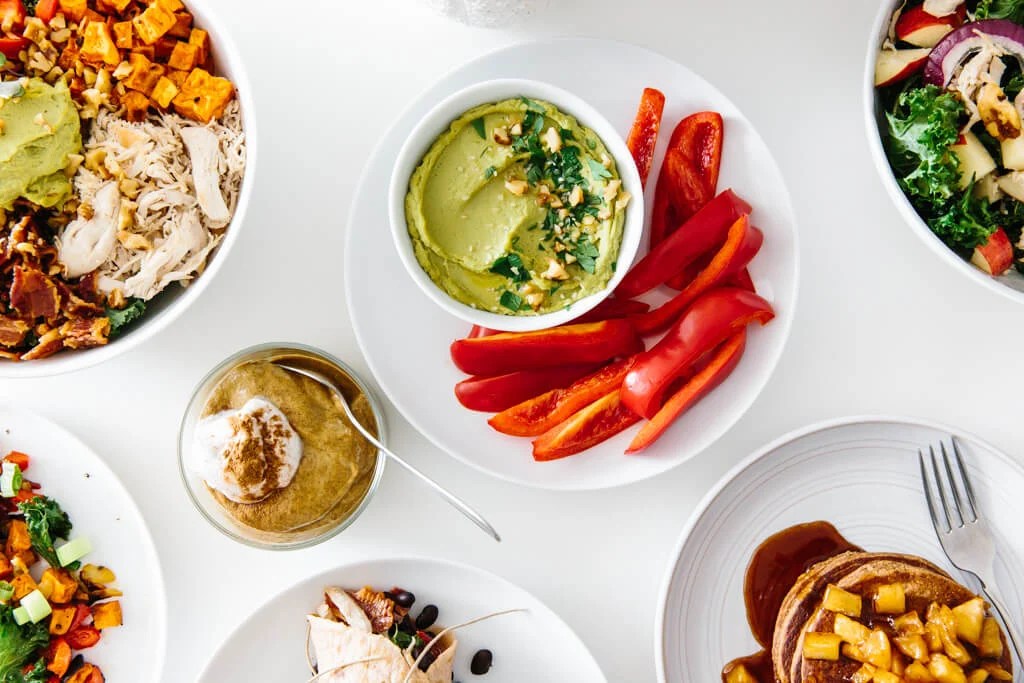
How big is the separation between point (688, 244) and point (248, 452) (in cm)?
112

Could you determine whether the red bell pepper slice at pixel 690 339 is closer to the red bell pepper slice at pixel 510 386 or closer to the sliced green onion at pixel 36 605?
the red bell pepper slice at pixel 510 386

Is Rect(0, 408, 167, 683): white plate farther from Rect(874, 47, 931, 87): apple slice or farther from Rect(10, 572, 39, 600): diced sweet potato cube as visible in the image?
Rect(874, 47, 931, 87): apple slice

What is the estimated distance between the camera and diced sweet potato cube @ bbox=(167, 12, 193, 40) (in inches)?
82.9

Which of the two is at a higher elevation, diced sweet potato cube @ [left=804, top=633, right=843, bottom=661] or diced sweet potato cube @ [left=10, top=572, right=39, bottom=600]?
diced sweet potato cube @ [left=10, top=572, right=39, bottom=600]

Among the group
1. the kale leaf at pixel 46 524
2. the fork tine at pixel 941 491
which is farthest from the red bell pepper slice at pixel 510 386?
the kale leaf at pixel 46 524

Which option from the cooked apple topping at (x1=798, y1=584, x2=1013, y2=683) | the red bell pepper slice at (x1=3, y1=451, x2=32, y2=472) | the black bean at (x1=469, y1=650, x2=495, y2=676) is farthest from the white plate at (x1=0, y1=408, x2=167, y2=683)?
the cooked apple topping at (x1=798, y1=584, x2=1013, y2=683)

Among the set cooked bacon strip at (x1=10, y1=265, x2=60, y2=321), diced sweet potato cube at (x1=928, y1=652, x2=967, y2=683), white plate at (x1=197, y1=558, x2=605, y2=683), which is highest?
cooked bacon strip at (x1=10, y1=265, x2=60, y2=321)

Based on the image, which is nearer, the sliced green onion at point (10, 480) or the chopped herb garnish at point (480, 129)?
the chopped herb garnish at point (480, 129)

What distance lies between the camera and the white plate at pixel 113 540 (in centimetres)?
235

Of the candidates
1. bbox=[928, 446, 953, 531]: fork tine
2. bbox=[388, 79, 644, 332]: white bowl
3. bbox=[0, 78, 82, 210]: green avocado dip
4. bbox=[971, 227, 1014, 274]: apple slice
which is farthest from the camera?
bbox=[928, 446, 953, 531]: fork tine

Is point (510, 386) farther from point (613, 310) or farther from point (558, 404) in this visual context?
point (613, 310)

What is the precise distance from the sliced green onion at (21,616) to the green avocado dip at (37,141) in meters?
1.01

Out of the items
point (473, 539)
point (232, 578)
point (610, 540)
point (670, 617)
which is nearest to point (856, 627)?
point (670, 617)

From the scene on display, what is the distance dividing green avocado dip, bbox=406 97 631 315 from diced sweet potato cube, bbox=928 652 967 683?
1.14 metres
